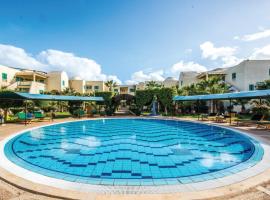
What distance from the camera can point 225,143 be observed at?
1109 cm

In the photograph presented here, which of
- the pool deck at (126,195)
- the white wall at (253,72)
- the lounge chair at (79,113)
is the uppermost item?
the white wall at (253,72)

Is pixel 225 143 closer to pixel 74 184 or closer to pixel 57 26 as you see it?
pixel 74 184

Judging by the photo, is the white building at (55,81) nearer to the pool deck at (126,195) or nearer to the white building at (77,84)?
the white building at (77,84)

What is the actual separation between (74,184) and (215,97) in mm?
18648

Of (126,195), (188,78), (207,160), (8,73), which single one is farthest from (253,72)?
(8,73)

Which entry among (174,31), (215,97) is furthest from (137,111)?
(174,31)

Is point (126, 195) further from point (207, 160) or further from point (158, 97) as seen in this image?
point (158, 97)

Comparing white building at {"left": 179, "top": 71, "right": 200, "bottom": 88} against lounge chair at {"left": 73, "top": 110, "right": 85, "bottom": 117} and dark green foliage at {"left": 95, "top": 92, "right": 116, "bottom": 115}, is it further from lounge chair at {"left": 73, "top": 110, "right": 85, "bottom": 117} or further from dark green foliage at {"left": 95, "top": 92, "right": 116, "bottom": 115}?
lounge chair at {"left": 73, "top": 110, "right": 85, "bottom": 117}

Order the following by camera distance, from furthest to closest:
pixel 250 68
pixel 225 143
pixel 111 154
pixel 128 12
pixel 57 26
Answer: pixel 250 68 → pixel 57 26 → pixel 128 12 → pixel 225 143 → pixel 111 154

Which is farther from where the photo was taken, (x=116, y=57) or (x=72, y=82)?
(x=72, y=82)

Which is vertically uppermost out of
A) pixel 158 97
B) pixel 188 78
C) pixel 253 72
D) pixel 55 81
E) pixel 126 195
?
pixel 188 78

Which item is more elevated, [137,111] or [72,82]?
[72,82]

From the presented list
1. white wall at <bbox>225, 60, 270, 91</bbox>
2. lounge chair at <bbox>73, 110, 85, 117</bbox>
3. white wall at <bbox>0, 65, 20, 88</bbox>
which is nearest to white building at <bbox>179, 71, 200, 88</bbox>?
white wall at <bbox>225, 60, 270, 91</bbox>

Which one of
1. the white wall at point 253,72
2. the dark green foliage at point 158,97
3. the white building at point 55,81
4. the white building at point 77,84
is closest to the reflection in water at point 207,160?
the dark green foliage at point 158,97
